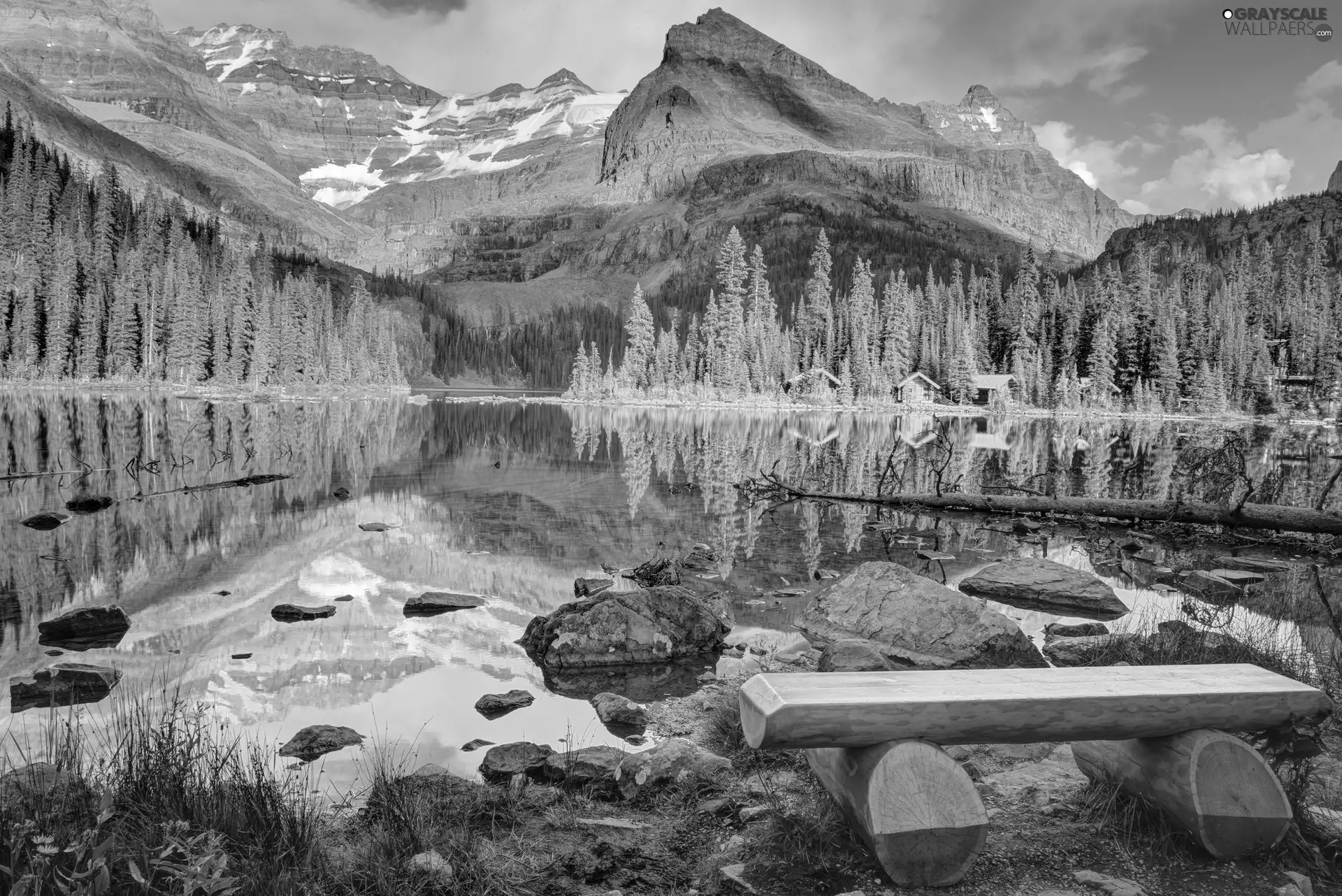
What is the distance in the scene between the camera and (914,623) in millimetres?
9086

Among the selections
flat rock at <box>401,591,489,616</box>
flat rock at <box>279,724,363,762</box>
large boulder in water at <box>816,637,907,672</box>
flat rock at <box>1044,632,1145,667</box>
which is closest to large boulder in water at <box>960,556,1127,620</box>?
flat rock at <box>1044,632,1145,667</box>

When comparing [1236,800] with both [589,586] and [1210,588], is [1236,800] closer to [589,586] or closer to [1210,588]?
[589,586]

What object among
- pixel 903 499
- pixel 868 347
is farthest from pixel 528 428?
pixel 868 347

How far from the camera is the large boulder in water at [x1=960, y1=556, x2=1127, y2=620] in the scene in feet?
36.8

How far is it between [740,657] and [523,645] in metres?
2.66

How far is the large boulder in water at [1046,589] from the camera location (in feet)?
36.8

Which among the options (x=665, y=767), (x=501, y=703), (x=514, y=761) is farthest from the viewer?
(x=501, y=703)

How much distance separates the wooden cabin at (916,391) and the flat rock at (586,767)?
3997 inches

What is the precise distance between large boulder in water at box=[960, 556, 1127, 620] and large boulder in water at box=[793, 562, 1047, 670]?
9.31ft

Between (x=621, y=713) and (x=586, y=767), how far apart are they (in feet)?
4.72

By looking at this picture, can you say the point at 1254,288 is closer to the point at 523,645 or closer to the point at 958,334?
the point at 958,334

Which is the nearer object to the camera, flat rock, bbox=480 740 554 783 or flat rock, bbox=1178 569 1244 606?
flat rock, bbox=480 740 554 783

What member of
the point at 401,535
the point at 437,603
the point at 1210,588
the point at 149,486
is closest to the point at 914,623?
the point at 1210,588

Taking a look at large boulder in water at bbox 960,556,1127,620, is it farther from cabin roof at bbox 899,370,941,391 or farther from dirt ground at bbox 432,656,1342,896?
cabin roof at bbox 899,370,941,391
